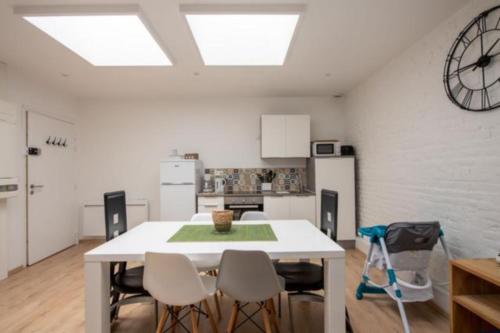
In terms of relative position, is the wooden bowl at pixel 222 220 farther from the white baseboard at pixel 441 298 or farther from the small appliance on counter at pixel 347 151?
the small appliance on counter at pixel 347 151

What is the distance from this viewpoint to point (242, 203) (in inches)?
175

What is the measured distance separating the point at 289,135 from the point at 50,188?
12.9ft

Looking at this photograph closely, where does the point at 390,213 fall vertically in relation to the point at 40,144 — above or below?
below

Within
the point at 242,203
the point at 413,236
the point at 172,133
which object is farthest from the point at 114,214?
the point at 172,133

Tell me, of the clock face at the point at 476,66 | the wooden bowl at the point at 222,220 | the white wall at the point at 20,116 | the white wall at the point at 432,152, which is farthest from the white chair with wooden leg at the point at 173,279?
the white wall at the point at 20,116

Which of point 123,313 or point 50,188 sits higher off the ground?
point 50,188

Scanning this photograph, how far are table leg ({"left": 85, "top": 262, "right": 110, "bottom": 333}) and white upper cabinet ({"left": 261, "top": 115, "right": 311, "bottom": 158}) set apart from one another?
10.8 ft

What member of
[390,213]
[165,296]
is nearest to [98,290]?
[165,296]

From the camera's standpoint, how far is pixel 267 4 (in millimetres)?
2205

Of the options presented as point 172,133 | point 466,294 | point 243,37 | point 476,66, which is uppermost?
point 243,37

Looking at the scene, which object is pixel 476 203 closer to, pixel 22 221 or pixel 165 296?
pixel 165 296

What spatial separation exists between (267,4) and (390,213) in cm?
285

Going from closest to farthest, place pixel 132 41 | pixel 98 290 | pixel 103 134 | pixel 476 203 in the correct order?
pixel 98 290 < pixel 476 203 < pixel 132 41 < pixel 103 134

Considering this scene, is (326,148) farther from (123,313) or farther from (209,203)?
(123,313)
